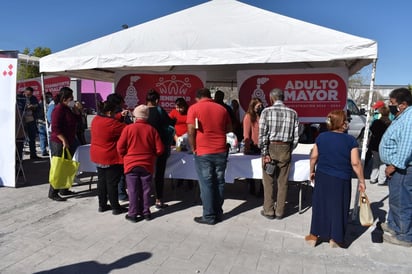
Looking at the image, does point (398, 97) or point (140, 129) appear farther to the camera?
point (140, 129)

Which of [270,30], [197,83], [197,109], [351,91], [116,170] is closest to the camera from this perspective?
[197,109]

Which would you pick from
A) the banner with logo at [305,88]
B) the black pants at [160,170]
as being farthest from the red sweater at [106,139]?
the banner with logo at [305,88]

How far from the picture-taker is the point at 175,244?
3859mm

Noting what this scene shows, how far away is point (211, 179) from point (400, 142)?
2.18m

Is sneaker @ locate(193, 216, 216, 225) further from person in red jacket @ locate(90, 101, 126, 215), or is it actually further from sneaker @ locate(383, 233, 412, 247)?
sneaker @ locate(383, 233, 412, 247)

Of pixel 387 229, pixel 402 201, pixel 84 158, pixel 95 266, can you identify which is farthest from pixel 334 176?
pixel 84 158

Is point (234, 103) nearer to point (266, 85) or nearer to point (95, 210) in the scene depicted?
point (266, 85)

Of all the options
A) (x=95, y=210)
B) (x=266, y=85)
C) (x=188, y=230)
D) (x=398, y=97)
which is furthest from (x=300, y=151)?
(x=95, y=210)

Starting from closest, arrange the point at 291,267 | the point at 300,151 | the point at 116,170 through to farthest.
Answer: the point at 291,267, the point at 116,170, the point at 300,151

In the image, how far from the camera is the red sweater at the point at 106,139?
464 cm

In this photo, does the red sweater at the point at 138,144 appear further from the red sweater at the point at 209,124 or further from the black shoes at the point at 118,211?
the black shoes at the point at 118,211

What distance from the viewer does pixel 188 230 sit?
4.29 meters

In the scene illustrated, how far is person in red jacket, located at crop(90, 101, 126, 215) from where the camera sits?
4.64 m

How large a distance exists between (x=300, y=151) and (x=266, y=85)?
1.37 metres
